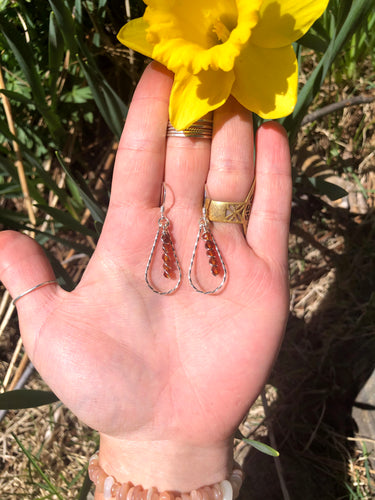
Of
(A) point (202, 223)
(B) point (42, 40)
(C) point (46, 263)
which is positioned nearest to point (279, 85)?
(A) point (202, 223)

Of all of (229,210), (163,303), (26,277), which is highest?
(229,210)

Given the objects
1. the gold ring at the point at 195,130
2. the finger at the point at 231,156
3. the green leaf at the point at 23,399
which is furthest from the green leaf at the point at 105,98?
the green leaf at the point at 23,399

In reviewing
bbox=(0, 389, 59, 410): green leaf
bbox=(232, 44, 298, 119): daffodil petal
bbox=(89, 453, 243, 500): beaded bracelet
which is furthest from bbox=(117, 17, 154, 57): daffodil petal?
bbox=(89, 453, 243, 500): beaded bracelet

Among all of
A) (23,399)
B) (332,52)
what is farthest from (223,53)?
(23,399)

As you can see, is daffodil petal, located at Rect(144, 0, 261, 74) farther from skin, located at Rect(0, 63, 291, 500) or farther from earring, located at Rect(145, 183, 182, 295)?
earring, located at Rect(145, 183, 182, 295)

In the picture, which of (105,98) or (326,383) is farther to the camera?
(326,383)

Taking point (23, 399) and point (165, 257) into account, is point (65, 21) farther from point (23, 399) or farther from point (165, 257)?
point (23, 399)

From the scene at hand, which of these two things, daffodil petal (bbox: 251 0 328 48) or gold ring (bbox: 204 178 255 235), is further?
gold ring (bbox: 204 178 255 235)
